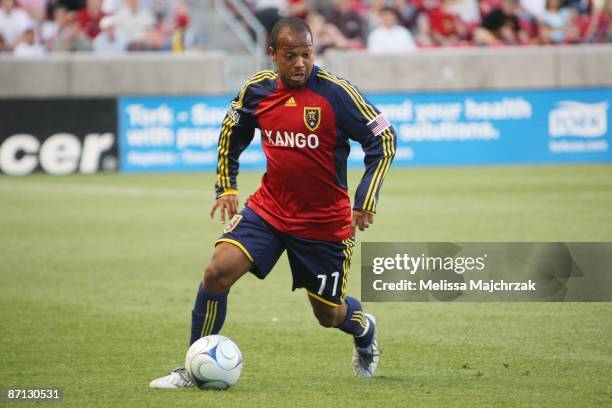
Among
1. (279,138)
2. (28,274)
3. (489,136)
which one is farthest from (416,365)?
(489,136)

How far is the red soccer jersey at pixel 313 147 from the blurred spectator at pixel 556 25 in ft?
58.1

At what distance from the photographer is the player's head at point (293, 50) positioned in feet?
20.5

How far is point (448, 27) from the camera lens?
23312 millimetres

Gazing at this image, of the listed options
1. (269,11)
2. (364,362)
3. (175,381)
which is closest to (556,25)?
(269,11)

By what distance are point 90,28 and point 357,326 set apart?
16.8m

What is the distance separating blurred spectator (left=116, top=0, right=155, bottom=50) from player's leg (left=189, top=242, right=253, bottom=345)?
16.3 metres

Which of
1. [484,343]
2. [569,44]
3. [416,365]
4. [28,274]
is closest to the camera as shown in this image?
[416,365]

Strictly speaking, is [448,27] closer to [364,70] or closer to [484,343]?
[364,70]

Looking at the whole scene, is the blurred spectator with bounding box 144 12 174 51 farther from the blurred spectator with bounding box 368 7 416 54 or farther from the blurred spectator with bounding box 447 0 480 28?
the blurred spectator with bounding box 447 0 480 28

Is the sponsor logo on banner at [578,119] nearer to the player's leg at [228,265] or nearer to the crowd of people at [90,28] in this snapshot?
the crowd of people at [90,28]

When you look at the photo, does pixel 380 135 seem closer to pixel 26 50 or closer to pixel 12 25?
pixel 26 50

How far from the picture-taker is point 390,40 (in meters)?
22.0

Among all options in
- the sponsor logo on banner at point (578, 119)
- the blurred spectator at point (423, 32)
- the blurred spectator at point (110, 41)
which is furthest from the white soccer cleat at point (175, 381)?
the blurred spectator at point (423, 32)

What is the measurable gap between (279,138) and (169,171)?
14.7m
